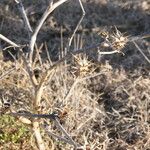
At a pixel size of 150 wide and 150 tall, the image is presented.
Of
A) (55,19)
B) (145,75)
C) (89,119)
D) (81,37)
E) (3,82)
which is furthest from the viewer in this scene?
(55,19)

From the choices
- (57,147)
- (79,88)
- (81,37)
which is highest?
(81,37)

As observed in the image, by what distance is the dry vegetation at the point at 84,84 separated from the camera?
224cm

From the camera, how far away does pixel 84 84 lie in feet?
8.91

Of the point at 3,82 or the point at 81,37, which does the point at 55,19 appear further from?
the point at 3,82

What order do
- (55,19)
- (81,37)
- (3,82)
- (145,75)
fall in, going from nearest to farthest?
(3,82)
(145,75)
(81,37)
(55,19)

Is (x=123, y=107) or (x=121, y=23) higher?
(x=121, y=23)

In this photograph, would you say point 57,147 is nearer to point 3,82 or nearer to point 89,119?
point 89,119

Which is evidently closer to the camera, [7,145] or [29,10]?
[7,145]

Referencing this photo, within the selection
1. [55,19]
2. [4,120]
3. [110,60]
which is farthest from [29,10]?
[4,120]

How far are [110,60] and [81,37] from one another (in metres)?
0.28

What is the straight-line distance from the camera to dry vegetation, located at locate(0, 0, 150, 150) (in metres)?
2.24

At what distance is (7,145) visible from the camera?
218 cm

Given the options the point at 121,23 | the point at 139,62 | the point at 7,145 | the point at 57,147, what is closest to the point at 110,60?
the point at 139,62

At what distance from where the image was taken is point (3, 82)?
2646mm
